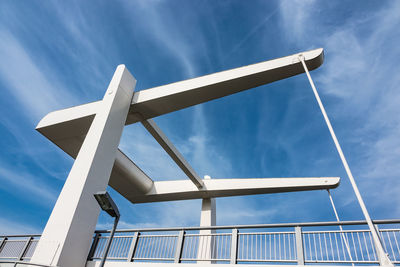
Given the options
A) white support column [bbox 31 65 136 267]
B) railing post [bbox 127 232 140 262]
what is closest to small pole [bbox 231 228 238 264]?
railing post [bbox 127 232 140 262]

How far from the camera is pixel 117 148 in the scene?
9758mm

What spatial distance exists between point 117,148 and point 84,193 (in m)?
2.41

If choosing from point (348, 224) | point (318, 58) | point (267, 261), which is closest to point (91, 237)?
point (267, 261)

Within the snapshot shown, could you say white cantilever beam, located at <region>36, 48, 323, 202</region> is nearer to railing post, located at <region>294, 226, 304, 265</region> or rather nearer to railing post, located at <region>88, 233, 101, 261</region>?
railing post, located at <region>88, 233, 101, 261</region>

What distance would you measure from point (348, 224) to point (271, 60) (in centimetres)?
579

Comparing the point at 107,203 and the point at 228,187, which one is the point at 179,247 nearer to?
the point at 107,203

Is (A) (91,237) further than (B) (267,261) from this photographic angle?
Yes

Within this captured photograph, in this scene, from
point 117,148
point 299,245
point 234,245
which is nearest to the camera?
point 299,245

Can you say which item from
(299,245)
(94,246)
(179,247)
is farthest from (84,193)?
(299,245)

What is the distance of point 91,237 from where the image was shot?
26.2 feet

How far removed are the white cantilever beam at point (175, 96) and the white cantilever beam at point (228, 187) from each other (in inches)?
136

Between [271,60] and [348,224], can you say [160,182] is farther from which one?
[348,224]

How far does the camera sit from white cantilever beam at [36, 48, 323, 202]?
29.3 feet

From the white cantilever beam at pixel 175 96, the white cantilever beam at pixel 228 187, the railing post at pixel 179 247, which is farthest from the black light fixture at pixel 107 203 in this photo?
the white cantilever beam at pixel 228 187
